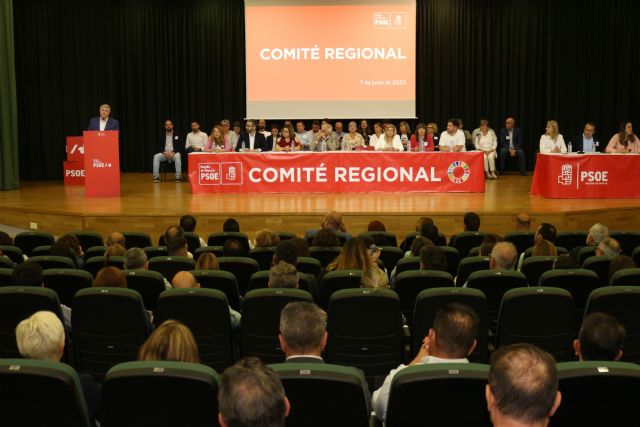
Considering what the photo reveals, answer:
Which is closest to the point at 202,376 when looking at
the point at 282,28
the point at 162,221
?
the point at 162,221

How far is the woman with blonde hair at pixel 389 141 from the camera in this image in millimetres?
13406

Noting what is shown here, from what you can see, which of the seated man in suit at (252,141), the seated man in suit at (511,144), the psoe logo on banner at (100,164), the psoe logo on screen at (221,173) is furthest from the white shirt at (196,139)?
the seated man in suit at (511,144)

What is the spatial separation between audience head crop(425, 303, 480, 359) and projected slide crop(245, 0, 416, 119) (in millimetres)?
13669

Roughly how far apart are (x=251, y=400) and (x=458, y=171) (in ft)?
35.6

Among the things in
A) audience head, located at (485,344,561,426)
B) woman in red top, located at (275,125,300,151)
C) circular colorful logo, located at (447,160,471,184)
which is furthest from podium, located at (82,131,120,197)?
audience head, located at (485,344,561,426)

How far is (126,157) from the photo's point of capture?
60.2ft

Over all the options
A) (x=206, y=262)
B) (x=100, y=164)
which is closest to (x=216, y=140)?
(x=100, y=164)

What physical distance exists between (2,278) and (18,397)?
288 centimetres

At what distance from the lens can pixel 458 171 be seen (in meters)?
13.0

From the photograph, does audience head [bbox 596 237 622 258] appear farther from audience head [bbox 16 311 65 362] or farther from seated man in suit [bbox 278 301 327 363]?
audience head [bbox 16 311 65 362]

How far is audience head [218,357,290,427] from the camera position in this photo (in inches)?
94.7

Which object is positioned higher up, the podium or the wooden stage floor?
the podium

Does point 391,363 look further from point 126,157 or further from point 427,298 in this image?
point 126,157

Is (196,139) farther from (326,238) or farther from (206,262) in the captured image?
(206,262)
